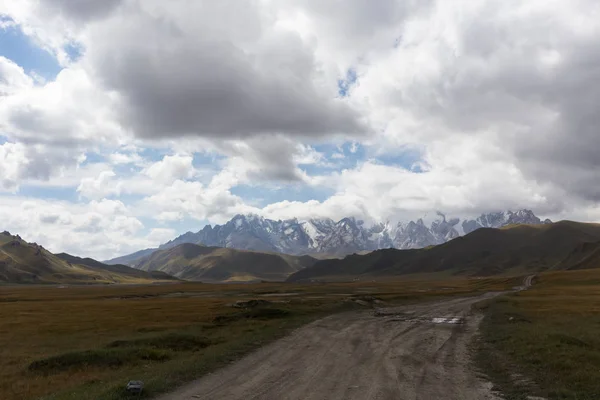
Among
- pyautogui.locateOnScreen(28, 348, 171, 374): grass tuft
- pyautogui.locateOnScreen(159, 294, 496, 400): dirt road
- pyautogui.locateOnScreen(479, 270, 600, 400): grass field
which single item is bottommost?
pyautogui.locateOnScreen(28, 348, 171, 374): grass tuft

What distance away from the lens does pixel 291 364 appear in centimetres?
2741

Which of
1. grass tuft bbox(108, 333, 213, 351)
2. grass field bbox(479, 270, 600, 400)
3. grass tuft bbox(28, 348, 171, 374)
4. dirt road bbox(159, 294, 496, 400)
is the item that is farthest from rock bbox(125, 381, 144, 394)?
grass tuft bbox(108, 333, 213, 351)

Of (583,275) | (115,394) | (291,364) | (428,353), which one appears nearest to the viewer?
(115,394)

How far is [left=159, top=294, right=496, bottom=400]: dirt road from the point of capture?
2023 centimetres

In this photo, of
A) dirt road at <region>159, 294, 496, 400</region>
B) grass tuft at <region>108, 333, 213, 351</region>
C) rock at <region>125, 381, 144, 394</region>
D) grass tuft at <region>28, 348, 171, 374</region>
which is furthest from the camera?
grass tuft at <region>108, 333, 213, 351</region>

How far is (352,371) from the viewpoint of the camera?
24938mm

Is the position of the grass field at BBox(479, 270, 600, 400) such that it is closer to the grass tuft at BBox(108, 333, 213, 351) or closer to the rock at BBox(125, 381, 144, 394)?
the rock at BBox(125, 381, 144, 394)

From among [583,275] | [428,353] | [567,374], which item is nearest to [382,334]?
[428,353]

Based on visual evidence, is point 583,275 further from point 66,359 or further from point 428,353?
point 66,359

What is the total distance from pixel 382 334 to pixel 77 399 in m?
28.0

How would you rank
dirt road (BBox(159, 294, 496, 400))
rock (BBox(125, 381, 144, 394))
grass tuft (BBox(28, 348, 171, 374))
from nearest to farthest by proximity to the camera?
1. dirt road (BBox(159, 294, 496, 400))
2. rock (BBox(125, 381, 144, 394))
3. grass tuft (BBox(28, 348, 171, 374))

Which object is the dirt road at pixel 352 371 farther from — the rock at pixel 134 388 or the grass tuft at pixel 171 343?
the grass tuft at pixel 171 343

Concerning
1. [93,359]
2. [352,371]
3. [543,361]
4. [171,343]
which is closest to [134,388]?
[352,371]

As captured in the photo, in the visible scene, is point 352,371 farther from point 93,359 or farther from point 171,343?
point 171,343
